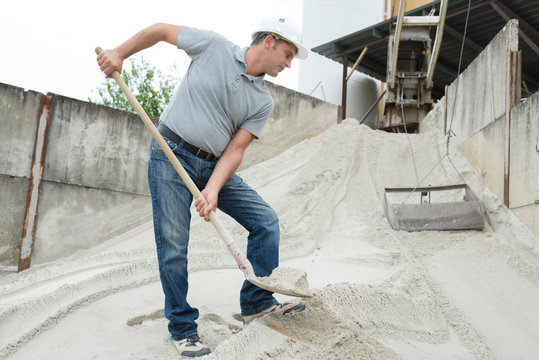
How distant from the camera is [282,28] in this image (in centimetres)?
216

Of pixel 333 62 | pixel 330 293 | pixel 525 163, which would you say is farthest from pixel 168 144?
pixel 333 62

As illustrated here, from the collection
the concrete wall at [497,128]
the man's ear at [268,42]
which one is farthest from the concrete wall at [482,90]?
the man's ear at [268,42]

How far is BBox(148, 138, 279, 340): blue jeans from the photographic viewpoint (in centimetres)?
204

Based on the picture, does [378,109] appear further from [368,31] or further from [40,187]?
[40,187]

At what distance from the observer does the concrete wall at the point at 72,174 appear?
4.57 meters

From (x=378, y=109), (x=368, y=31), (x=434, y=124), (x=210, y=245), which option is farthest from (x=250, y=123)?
(x=378, y=109)

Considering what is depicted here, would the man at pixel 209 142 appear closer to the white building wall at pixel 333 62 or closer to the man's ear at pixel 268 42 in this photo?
the man's ear at pixel 268 42

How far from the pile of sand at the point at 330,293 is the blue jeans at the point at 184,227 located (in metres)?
0.15

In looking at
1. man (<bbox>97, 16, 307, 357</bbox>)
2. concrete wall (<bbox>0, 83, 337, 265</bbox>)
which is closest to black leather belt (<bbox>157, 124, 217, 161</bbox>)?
man (<bbox>97, 16, 307, 357</bbox>)

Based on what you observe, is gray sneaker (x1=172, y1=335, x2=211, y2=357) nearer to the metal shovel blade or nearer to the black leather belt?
the metal shovel blade

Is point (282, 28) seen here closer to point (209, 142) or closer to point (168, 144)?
point (209, 142)

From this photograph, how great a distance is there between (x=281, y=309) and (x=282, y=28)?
139 cm

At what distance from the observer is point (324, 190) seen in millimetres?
5887

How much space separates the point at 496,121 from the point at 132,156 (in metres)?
4.12
